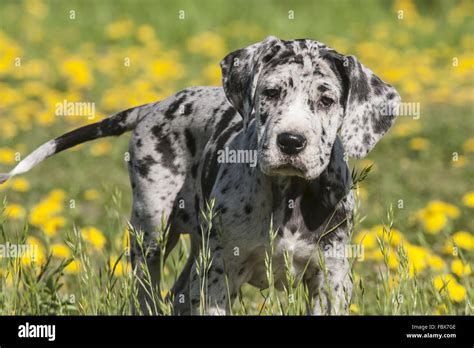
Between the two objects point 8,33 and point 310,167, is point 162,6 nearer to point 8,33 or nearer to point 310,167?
point 8,33

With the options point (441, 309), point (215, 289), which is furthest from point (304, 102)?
point (441, 309)

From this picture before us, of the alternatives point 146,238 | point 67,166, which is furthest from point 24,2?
point 146,238

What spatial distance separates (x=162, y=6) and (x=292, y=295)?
11164 mm

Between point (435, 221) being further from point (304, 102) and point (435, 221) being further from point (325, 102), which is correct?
point (304, 102)

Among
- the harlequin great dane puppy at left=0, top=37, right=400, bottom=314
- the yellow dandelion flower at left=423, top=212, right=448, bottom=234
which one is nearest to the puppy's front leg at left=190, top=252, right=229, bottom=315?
the harlequin great dane puppy at left=0, top=37, right=400, bottom=314

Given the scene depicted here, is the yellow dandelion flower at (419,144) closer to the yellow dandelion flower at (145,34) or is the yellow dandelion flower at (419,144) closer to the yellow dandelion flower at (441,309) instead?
the yellow dandelion flower at (441,309)

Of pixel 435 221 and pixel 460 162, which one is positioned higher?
pixel 460 162

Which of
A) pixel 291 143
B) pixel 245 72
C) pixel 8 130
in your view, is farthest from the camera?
pixel 8 130

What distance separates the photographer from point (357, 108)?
430 centimetres

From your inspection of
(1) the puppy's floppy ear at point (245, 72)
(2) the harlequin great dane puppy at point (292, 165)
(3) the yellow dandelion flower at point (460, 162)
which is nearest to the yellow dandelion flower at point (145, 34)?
(3) the yellow dandelion flower at point (460, 162)

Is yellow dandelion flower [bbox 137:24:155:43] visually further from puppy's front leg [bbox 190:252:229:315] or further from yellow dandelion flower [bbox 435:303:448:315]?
puppy's front leg [bbox 190:252:229:315]

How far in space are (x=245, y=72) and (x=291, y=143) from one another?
64 cm

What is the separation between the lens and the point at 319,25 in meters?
13.7

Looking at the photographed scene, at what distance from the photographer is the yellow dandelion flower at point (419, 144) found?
29.3ft
